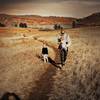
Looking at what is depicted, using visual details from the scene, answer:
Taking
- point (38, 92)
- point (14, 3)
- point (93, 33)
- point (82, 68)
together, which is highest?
point (14, 3)

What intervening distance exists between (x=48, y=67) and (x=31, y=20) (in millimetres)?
891

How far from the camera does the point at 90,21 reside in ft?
18.4

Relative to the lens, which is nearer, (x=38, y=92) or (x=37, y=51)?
(x=38, y=92)

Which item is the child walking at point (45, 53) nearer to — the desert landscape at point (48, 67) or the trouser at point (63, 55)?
the desert landscape at point (48, 67)

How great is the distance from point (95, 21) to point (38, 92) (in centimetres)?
153

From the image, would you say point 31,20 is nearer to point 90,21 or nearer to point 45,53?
point 45,53

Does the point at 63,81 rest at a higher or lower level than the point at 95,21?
lower

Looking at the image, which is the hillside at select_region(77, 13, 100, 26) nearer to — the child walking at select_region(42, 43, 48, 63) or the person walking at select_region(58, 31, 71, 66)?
the person walking at select_region(58, 31, 71, 66)

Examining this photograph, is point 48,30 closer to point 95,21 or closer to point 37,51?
point 37,51

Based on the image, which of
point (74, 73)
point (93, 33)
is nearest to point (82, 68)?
point (74, 73)

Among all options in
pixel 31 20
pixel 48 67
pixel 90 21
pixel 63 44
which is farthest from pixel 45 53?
pixel 90 21

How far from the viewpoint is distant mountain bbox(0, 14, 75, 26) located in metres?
5.68

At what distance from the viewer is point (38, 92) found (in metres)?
5.34

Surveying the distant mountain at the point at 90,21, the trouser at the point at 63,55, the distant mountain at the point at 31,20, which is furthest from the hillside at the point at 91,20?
the trouser at the point at 63,55
